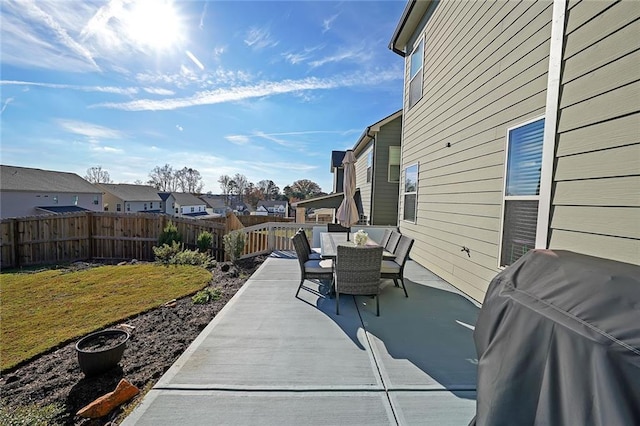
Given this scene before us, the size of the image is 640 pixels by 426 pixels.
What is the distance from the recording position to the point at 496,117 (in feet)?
11.9

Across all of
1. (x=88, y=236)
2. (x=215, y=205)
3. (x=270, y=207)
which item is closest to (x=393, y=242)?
(x=88, y=236)

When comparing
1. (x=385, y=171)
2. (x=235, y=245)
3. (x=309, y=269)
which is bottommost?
(x=235, y=245)

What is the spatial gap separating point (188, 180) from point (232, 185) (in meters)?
8.11

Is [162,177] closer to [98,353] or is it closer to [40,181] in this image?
[40,181]

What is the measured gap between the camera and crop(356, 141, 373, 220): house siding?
10445 mm

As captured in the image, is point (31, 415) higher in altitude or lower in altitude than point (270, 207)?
lower

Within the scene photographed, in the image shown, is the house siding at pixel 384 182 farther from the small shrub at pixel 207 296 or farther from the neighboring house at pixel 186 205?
the neighboring house at pixel 186 205

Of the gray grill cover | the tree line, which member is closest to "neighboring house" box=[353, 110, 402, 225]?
the gray grill cover

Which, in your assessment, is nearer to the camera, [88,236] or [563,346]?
[563,346]

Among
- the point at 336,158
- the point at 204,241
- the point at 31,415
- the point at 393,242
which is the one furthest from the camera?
the point at 336,158

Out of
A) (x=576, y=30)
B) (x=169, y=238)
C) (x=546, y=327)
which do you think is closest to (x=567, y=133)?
(x=576, y=30)

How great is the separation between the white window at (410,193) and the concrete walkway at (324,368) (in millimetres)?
3026

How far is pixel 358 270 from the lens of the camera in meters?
3.63

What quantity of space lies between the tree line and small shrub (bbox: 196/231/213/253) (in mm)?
34372
